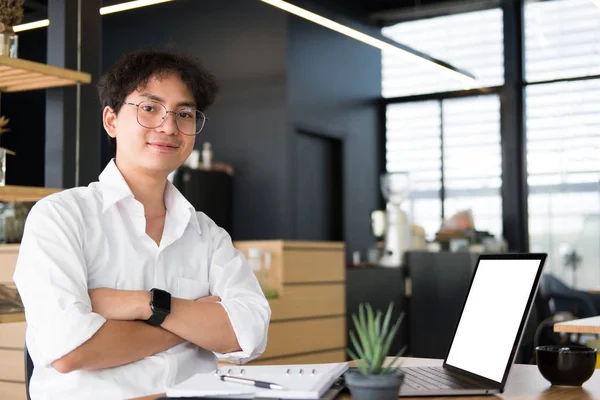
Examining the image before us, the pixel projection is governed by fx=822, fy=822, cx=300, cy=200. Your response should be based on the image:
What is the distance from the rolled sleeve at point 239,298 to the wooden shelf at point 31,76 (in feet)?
4.22

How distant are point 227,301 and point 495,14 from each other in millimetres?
8381

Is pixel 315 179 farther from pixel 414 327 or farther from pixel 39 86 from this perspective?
pixel 39 86

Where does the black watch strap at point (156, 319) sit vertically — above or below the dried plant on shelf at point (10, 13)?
below

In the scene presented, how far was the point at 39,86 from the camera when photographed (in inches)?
128

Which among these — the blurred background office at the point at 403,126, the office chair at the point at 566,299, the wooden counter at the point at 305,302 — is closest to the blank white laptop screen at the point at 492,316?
the wooden counter at the point at 305,302

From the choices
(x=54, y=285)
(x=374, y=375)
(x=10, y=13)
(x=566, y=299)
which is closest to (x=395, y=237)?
(x=566, y=299)

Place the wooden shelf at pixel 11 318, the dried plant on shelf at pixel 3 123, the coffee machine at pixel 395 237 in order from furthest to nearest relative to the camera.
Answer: the coffee machine at pixel 395 237 < the dried plant on shelf at pixel 3 123 < the wooden shelf at pixel 11 318

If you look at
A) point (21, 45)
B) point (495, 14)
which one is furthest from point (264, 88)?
point (21, 45)

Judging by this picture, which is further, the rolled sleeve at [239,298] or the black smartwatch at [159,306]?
the rolled sleeve at [239,298]

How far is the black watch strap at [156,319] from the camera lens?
1.78 m

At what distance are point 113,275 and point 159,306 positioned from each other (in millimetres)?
170

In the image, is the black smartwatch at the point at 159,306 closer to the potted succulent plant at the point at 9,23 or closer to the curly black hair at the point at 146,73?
the curly black hair at the point at 146,73

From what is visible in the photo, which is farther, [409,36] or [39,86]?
[409,36]

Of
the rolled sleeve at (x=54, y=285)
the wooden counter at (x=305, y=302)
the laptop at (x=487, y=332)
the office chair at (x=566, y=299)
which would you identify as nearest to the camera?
the laptop at (x=487, y=332)
